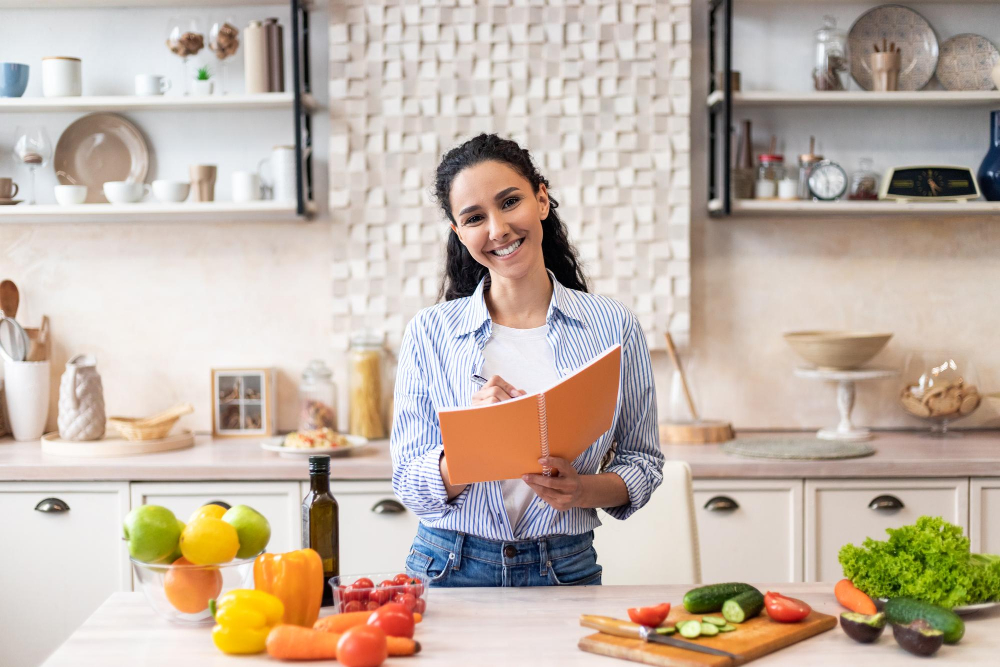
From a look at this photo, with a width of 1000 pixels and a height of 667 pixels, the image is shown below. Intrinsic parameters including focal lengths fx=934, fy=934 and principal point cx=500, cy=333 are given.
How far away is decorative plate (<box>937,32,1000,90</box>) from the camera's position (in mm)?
3156

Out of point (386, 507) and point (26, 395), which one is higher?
point (26, 395)

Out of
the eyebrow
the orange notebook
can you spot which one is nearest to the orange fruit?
the orange notebook

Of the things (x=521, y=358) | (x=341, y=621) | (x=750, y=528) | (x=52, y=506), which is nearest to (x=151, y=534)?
(x=341, y=621)

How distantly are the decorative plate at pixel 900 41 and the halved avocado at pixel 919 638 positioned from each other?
2.35 m

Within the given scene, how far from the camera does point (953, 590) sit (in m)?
1.40

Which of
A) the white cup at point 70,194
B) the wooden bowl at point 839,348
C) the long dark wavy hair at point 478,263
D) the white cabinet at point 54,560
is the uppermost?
the white cup at point 70,194

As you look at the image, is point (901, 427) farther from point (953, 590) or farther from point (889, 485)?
point (953, 590)

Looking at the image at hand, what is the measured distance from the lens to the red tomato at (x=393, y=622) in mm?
1295

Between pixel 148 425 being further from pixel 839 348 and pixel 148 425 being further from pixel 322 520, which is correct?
pixel 839 348

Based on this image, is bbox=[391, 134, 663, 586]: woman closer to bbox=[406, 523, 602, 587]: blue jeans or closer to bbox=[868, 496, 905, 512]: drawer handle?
bbox=[406, 523, 602, 587]: blue jeans

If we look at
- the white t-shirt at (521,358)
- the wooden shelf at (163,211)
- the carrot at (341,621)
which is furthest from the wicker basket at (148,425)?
the carrot at (341,621)

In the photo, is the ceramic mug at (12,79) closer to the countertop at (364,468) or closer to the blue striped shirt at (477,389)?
the countertop at (364,468)

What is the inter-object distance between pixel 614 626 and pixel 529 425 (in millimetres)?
312

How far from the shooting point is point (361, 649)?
1206mm
